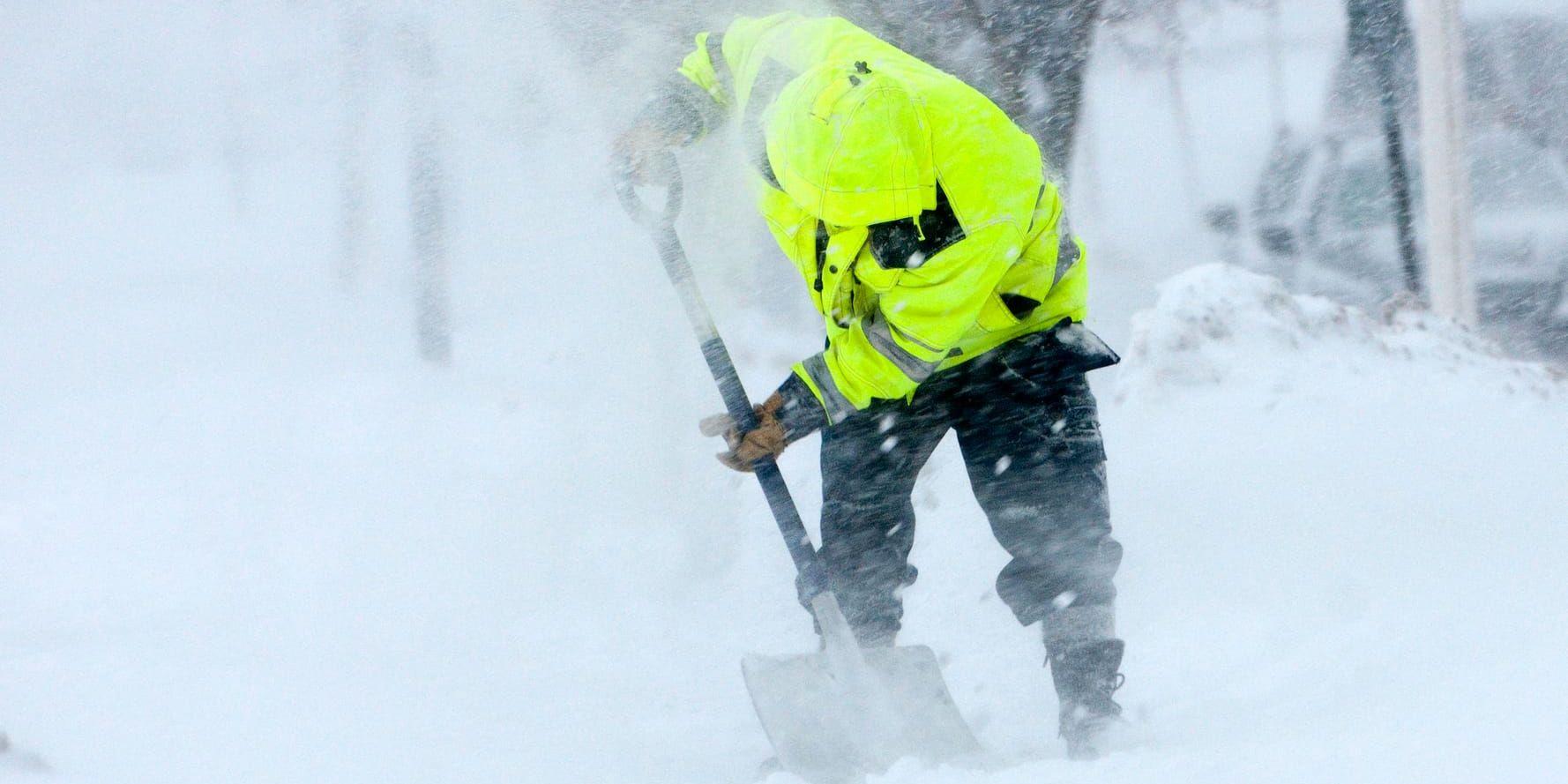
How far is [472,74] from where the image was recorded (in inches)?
219

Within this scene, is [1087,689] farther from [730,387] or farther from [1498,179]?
[1498,179]

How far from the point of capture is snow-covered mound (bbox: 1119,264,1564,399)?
154 inches

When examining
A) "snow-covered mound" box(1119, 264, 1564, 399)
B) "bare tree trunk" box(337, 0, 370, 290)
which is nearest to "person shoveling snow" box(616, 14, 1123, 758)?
"snow-covered mound" box(1119, 264, 1564, 399)

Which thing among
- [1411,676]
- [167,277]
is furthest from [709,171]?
[167,277]

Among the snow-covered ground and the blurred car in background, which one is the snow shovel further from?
the blurred car in background

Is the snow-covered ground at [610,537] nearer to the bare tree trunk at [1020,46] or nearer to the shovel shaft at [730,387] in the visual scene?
the shovel shaft at [730,387]

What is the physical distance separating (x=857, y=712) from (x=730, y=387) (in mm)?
676

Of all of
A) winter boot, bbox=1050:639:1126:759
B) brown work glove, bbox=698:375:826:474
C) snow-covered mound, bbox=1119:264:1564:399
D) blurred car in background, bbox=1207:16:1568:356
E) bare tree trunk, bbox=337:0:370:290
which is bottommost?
winter boot, bbox=1050:639:1126:759

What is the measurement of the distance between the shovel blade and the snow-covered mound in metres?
2.12

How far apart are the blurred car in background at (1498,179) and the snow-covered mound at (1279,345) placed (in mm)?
956

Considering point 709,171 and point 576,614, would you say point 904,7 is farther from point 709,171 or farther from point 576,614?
point 576,614

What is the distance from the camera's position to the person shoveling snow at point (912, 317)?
1.81 m

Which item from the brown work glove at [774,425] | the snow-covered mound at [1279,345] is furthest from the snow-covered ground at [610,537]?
the brown work glove at [774,425]

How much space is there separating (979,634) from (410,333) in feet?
13.4
